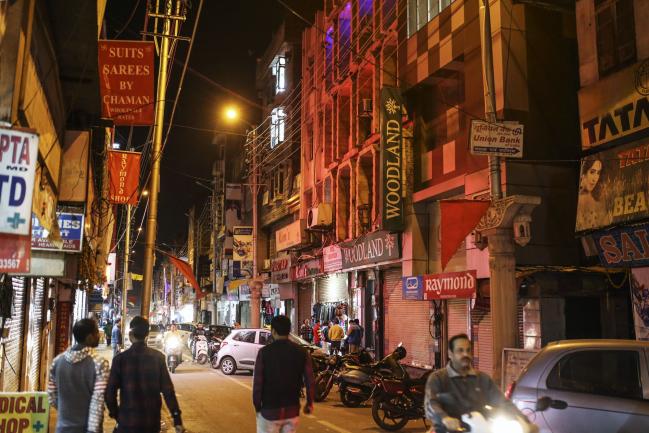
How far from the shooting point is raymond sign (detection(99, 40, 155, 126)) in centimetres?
1235

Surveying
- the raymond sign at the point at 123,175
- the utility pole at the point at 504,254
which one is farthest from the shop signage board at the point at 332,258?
the utility pole at the point at 504,254

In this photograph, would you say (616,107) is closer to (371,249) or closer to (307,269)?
(371,249)

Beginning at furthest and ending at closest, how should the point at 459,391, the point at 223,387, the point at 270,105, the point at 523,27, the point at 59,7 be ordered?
the point at 270,105
the point at 223,387
the point at 523,27
the point at 59,7
the point at 459,391

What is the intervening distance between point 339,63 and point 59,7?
16.8 metres

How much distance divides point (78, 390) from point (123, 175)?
14.5m

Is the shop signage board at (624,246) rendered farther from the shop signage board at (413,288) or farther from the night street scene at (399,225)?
the shop signage board at (413,288)

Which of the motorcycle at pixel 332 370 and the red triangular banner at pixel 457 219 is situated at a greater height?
the red triangular banner at pixel 457 219

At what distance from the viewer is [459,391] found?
16.1ft

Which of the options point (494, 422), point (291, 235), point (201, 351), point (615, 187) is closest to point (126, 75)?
point (615, 187)

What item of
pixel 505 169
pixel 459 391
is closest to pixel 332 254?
pixel 505 169

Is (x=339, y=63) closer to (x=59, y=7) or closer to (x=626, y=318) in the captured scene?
(x=626, y=318)

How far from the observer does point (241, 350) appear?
70.5 feet

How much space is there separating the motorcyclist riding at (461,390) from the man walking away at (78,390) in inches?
110

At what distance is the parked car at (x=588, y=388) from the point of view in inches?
228
